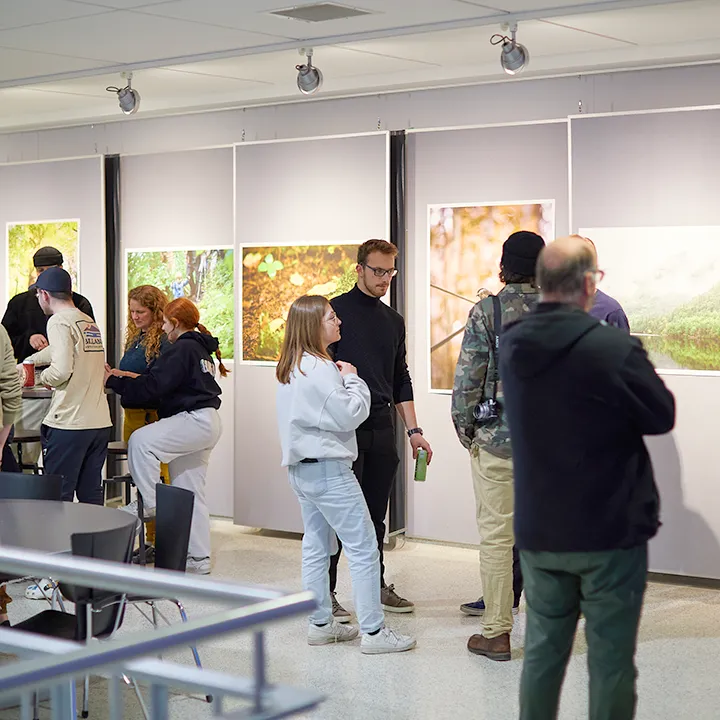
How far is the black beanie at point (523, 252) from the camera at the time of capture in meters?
5.25

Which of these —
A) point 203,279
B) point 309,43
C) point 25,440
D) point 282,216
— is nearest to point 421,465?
point 309,43

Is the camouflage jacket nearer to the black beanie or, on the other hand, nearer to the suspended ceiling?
the black beanie

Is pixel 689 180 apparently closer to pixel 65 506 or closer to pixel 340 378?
pixel 340 378

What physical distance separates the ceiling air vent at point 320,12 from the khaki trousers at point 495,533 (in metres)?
2.42

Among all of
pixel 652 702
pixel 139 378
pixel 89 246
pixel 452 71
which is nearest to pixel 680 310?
pixel 452 71

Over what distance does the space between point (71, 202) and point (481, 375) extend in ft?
17.9

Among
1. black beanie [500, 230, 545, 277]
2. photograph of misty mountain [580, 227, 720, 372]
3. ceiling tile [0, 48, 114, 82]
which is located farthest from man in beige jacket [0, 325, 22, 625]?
photograph of misty mountain [580, 227, 720, 372]

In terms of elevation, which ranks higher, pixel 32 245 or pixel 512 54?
pixel 512 54

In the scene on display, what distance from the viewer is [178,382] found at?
23.4 feet

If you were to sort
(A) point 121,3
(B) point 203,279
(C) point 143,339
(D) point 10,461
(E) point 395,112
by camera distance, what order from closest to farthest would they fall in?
(A) point 121,3
(D) point 10,461
(C) point 143,339
(E) point 395,112
(B) point 203,279

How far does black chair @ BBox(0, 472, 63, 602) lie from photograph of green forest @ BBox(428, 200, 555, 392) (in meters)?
3.31

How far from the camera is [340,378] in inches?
213

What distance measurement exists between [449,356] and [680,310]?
1705 millimetres

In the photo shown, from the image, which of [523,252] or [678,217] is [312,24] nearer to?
[523,252]
